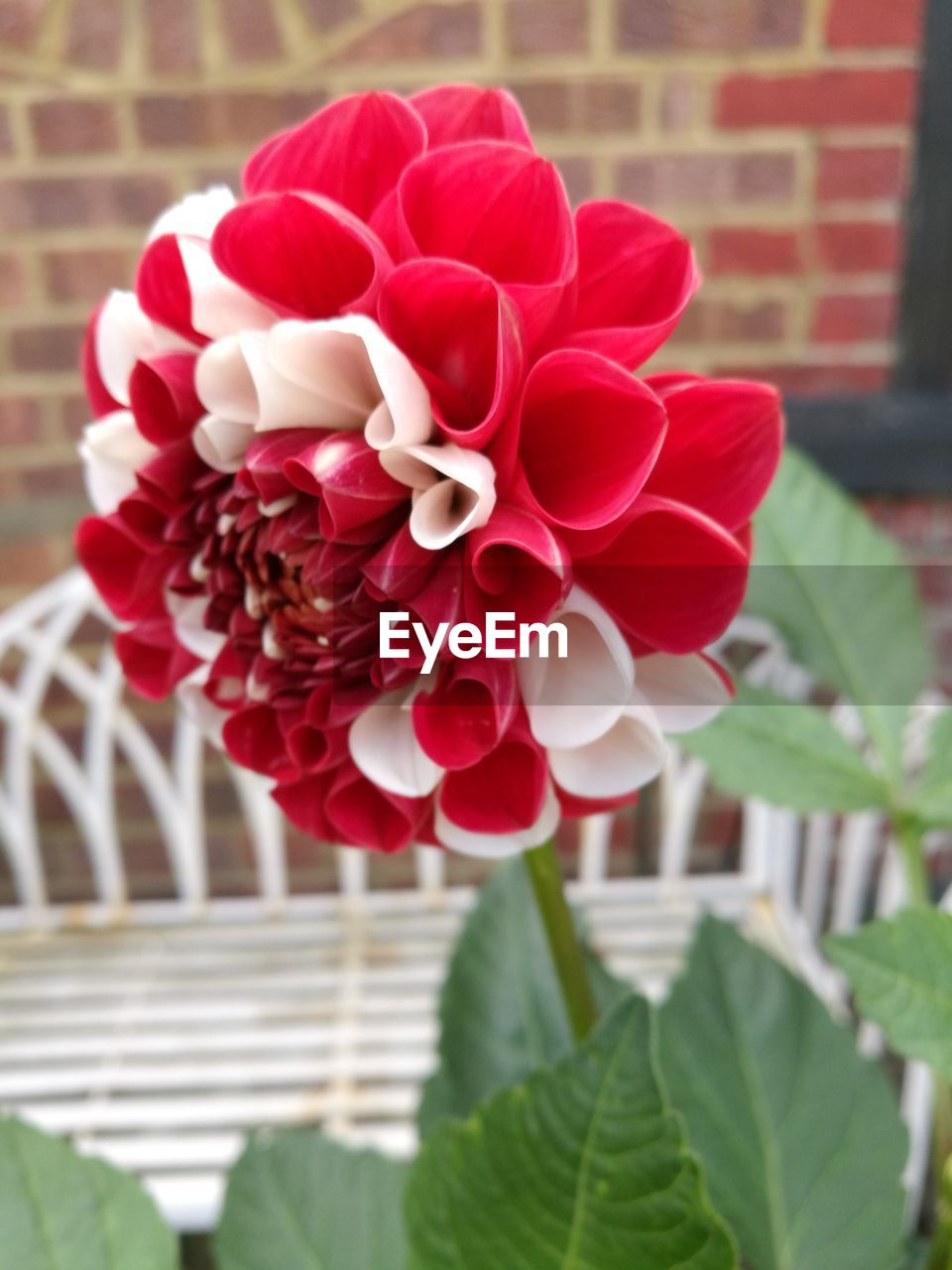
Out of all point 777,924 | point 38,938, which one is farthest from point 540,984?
point 38,938

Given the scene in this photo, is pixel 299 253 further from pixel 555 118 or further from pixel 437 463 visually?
pixel 555 118

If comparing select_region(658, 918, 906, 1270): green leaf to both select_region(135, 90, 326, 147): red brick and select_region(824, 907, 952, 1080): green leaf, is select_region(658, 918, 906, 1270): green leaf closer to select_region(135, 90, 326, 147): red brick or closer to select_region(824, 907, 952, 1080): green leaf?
select_region(824, 907, 952, 1080): green leaf

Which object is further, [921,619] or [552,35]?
[552,35]

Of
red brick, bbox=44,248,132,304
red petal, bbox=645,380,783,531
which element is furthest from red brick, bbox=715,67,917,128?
red petal, bbox=645,380,783,531

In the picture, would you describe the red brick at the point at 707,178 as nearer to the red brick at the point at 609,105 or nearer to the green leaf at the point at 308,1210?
the red brick at the point at 609,105

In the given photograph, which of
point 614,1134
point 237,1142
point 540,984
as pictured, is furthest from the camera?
point 237,1142

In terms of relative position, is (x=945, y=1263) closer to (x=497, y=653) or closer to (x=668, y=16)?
(x=497, y=653)
